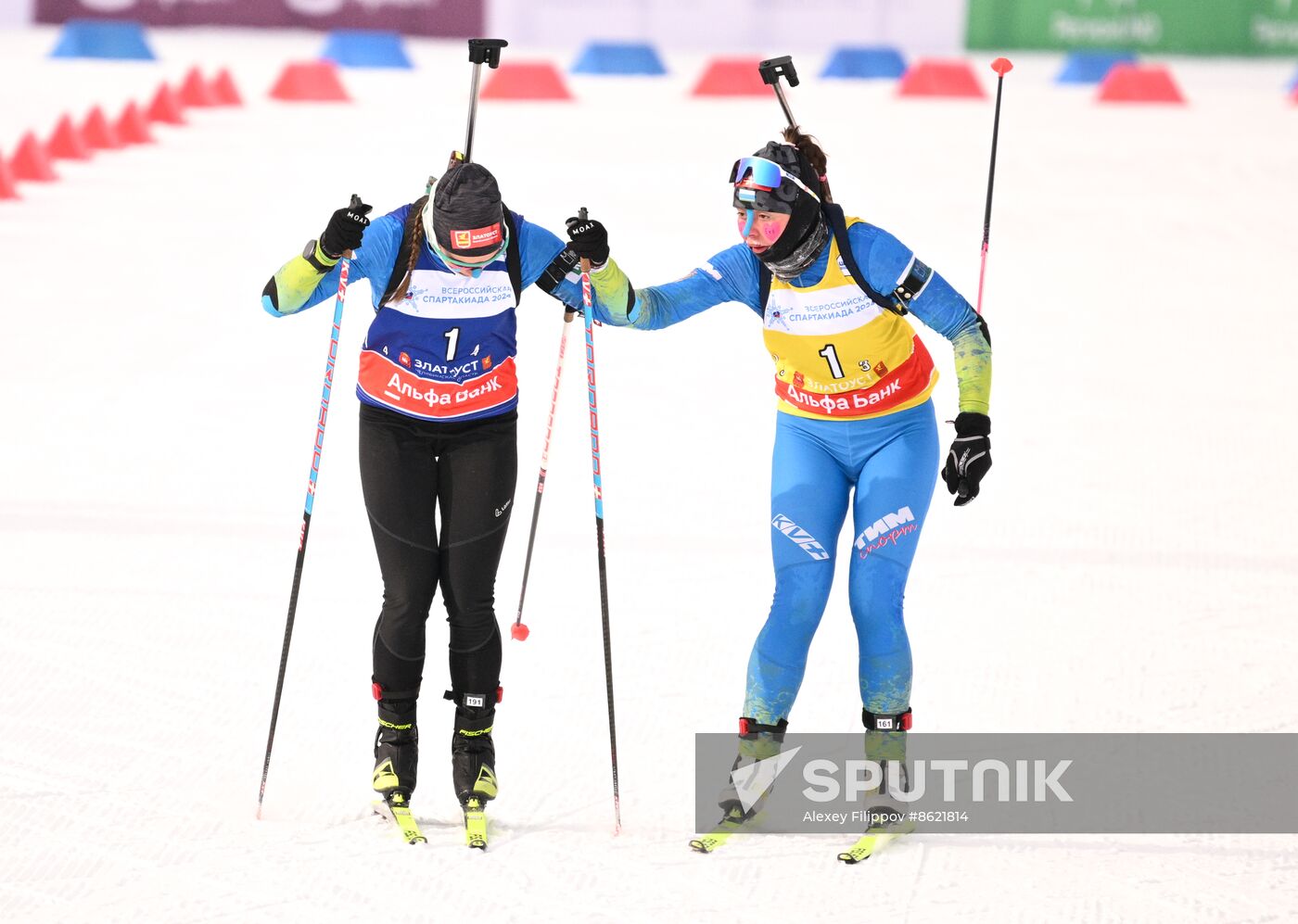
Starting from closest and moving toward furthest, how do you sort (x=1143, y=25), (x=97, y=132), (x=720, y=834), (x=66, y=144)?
(x=720, y=834), (x=66, y=144), (x=97, y=132), (x=1143, y=25)

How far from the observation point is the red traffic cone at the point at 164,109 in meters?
18.1

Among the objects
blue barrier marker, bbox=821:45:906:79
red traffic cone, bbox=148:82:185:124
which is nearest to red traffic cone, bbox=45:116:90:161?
red traffic cone, bbox=148:82:185:124

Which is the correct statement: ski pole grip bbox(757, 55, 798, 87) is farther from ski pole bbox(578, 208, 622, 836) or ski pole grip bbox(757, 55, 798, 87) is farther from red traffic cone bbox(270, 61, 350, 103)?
red traffic cone bbox(270, 61, 350, 103)

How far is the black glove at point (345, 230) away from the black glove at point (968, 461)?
157 centimetres

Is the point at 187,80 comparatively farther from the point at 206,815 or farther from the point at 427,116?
the point at 206,815

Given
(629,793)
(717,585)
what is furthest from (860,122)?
(629,793)

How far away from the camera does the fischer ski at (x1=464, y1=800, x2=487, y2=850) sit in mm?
A: 4488

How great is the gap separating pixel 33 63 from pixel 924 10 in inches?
524

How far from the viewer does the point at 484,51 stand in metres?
4.64

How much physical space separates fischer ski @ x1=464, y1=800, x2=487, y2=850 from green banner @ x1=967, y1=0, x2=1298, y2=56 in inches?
969

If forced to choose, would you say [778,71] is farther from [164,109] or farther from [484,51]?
[164,109]

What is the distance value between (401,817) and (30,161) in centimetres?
1170

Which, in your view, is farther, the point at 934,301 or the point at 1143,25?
the point at 1143,25

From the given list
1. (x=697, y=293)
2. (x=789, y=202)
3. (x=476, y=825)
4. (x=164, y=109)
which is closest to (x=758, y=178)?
(x=789, y=202)
